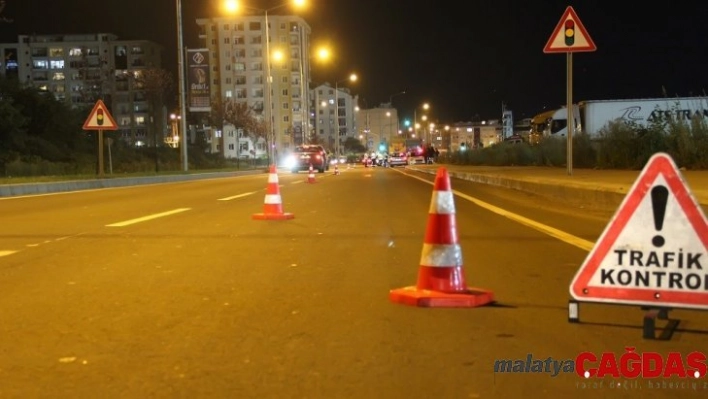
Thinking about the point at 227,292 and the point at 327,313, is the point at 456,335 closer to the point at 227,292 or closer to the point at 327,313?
the point at 327,313

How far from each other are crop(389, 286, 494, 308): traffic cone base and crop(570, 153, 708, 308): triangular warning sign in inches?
49.9

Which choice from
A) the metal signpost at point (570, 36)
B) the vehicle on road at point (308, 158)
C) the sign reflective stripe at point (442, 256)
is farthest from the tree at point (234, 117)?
the sign reflective stripe at point (442, 256)

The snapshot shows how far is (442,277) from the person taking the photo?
6062 millimetres

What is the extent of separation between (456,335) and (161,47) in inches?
5546

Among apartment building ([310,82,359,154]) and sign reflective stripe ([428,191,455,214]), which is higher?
apartment building ([310,82,359,154])

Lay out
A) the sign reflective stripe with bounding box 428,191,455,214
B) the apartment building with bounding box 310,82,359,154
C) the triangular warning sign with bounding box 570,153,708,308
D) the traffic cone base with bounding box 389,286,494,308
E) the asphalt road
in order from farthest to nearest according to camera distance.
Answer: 1. the apartment building with bounding box 310,82,359,154
2. the sign reflective stripe with bounding box 428,191,455,214
3. the traffic cone base with bounding box 389,286,494,308
4. the triangular warning sign with bounding box 570,153,708,308
5. the asphalt road

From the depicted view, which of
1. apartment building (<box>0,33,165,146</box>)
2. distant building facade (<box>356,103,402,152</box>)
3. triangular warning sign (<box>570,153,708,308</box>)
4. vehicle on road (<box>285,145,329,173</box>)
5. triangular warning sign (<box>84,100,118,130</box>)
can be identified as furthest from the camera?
distant building facade (<box>356,103,402,152</box>)

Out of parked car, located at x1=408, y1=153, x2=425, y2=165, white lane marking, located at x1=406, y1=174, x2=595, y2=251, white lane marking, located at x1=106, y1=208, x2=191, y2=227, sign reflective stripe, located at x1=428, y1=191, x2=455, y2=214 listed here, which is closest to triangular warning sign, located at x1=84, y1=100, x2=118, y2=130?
white lane marking, located at x1=106, y1=208, x2=191, y2=227

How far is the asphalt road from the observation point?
166 inches

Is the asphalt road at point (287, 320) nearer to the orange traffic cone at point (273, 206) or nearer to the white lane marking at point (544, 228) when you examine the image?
the white lane marking at point (544, 228)

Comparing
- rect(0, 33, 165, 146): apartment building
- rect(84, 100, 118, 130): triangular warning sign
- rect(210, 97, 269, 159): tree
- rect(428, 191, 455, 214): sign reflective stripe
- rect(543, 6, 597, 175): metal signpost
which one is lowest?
rect(428, 191, 455, 214): sign reflective stripe

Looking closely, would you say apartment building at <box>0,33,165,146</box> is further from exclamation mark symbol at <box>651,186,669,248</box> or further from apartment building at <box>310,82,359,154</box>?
exclamation mark symbol at <box>651,186,669,248</box>

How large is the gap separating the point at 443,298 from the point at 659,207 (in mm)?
1948

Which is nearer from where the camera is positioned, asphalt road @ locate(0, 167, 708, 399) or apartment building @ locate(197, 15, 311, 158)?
asphalt road @ locate(0, 167, 708, 399)
